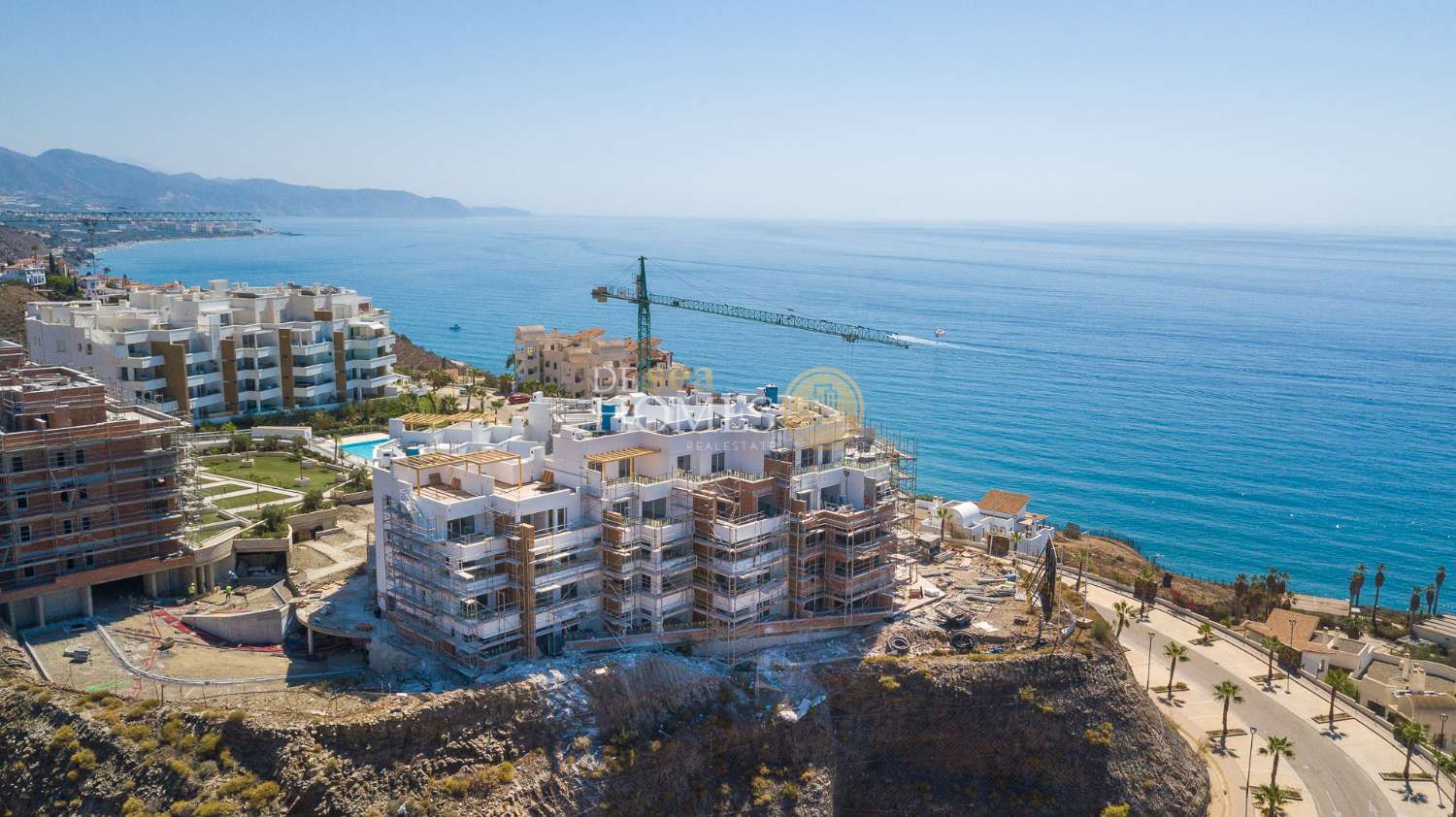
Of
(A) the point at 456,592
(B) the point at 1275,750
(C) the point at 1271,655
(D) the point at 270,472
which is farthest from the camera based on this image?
(D) the point at 270,472

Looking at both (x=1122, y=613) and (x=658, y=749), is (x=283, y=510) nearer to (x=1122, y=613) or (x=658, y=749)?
(x=658, y=749)

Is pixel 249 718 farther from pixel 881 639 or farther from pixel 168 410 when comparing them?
pixel 168 410

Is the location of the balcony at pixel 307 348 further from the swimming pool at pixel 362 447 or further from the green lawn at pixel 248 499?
the green lawn at pixel 248 499

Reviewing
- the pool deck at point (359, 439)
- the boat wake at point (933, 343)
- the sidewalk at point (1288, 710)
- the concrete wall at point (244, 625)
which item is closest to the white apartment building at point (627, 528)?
the concrete wall at point (244, 625)

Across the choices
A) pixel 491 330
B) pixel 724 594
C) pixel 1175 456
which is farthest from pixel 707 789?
pixel 491 330

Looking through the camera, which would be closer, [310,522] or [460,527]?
[460,527]

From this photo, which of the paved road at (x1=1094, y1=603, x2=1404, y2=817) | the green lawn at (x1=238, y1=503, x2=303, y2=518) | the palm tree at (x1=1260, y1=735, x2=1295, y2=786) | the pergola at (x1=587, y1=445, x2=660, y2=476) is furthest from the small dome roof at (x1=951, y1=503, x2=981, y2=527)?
the green lawn at (x1=238, y1=503, x2=303, y2=518)

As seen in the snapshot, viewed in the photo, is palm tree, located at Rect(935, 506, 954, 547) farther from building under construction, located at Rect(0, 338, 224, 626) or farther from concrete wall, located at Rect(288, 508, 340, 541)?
building under construction, located at Rect(0, 338, 224, 626)

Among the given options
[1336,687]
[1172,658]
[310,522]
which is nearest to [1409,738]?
[1336,687]
